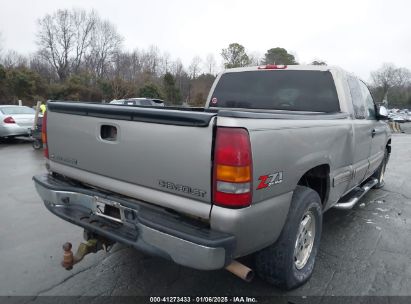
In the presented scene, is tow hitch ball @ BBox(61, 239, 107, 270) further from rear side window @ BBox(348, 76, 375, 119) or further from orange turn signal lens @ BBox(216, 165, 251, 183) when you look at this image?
rear side window @ BBox(348, 76, 375, 119)

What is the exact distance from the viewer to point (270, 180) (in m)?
2.40

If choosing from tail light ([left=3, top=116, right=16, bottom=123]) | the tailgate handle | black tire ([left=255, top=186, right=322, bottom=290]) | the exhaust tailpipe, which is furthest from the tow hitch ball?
tail light ([left=3, top=116, right=16, bottom=123])

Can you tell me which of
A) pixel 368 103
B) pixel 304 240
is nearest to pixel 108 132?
pixel 304 240

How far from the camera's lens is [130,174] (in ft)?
8.74

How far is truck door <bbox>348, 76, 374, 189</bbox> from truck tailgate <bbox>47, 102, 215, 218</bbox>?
2.40 m

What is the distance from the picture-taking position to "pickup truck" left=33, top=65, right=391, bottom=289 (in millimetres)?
2211

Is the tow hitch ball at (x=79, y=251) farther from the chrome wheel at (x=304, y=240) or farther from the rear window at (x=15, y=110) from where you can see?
the rear window at (x=15, y=110)

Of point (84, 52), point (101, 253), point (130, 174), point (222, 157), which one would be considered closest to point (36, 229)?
point (101, 253)

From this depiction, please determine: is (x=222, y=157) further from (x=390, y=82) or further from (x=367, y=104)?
(x=390, y=82)

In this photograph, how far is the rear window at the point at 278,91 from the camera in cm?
410

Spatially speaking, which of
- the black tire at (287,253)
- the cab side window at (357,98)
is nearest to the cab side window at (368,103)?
the cab side window at (357,98)

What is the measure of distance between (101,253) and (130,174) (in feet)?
4.91

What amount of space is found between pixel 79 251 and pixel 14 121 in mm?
11249

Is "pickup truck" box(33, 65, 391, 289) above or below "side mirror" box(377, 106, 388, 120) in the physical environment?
below
